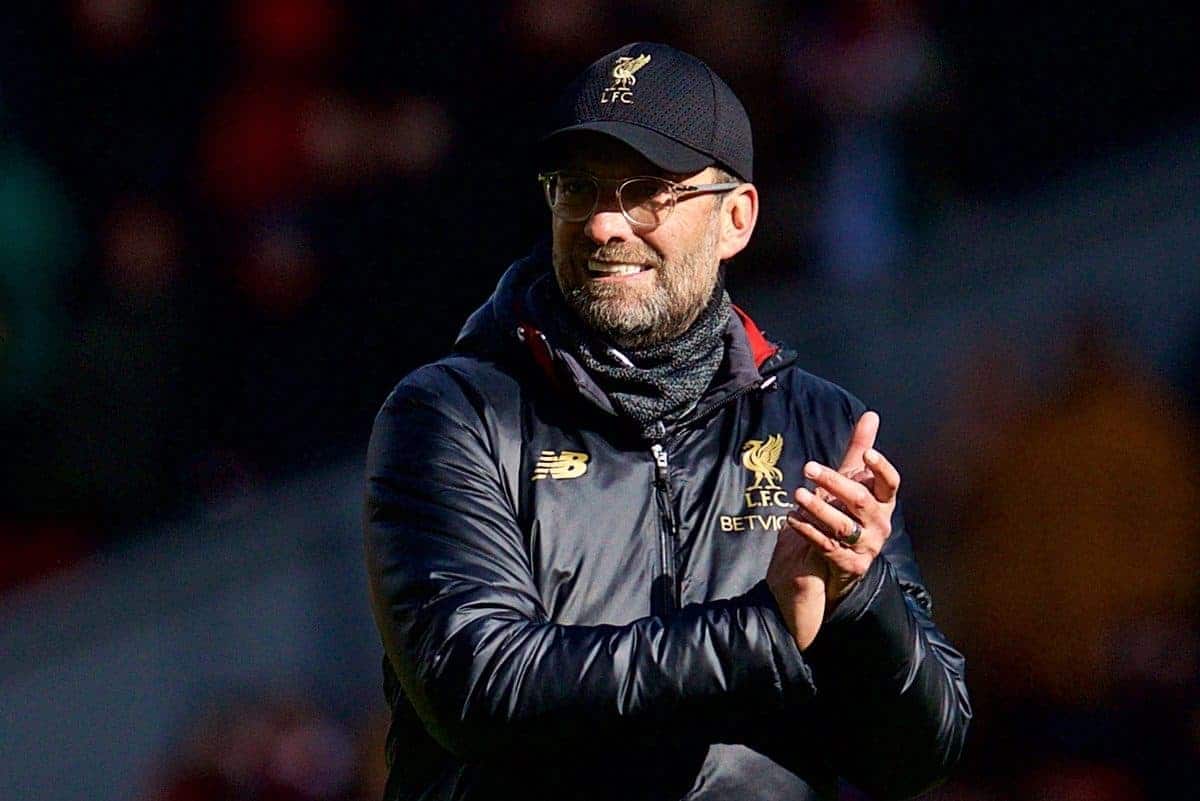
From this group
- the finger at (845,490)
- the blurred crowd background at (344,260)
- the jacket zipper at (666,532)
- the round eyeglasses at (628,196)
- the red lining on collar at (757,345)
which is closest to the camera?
the finger at (845,490)

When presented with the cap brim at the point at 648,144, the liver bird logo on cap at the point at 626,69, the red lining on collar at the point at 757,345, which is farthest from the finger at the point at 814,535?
the liver bird logo on cap at the point at 626,69

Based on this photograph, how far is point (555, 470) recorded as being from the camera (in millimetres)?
3225

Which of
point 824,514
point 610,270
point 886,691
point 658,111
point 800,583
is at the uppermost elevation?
point 658,111

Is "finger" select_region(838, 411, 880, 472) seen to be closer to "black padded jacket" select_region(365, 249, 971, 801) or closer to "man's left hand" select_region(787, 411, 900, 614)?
"man's left hand" select_region(787, 411, 900, 614)

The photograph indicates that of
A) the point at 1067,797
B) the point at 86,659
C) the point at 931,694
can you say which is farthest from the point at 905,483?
the point at 931,694

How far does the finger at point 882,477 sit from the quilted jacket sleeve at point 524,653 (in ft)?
0.67

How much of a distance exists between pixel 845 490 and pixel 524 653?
1.54 feet

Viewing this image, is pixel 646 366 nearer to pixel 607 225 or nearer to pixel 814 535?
pixel 607 225

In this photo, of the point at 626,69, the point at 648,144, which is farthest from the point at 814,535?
the point at 626,69

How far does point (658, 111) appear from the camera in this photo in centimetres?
328

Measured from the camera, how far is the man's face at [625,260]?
3.28 m

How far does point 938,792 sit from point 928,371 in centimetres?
159

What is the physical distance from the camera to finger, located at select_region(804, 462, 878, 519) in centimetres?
296

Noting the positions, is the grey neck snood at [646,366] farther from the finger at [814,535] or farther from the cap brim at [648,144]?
the finger at [814,535]
